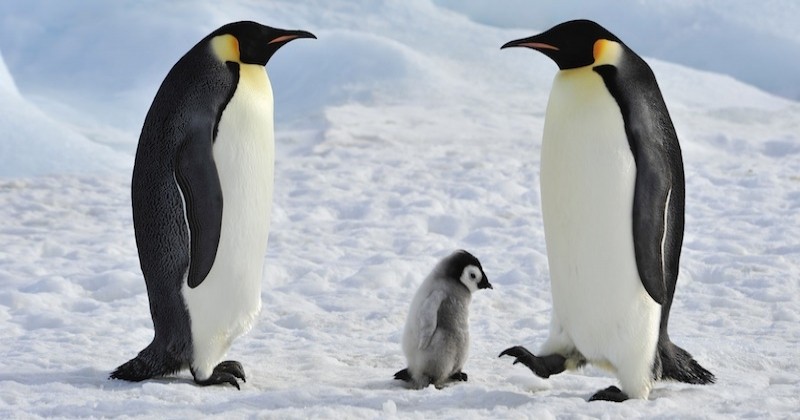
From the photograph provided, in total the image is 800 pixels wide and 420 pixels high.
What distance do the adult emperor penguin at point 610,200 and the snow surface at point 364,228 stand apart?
0.21 m

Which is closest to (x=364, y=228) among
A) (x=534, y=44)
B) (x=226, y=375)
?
(x=226, y=375)

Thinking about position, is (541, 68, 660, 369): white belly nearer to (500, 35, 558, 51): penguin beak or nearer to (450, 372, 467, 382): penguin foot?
(500, 35, 558, 51): penguin beak

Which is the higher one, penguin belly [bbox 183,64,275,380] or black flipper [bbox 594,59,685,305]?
black flipper [bbox 594,59,685,305]

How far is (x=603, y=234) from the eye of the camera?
323 centimetres

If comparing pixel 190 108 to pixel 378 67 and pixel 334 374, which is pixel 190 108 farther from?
pixel 378 67

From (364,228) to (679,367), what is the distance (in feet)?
11.6

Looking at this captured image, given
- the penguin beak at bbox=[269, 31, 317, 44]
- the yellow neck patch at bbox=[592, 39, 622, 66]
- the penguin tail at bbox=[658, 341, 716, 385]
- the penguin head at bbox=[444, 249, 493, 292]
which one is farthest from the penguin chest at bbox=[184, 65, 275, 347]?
the penguin tail at bbox=[658, 341, 716, 385]

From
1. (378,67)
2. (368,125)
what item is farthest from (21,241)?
(378,67)

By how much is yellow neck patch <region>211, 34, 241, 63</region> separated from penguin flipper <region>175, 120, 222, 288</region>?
23 cm

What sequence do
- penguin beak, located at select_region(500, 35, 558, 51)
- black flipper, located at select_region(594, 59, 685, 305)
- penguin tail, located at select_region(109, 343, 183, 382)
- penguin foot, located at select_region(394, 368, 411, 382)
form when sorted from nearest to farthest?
black flipper, located at select_region(594, 59, 685, 305), penguin beak, located at select_region(500, 35, 558, 51), penguin tail, located at select_region(109, 343, 183, 382), penguin foot, located at select_region(394, 368, 411, 382)

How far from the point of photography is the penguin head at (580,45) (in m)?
3.25

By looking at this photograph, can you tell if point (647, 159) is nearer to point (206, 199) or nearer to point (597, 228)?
point (597, 228)

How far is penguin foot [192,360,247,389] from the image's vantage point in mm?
3484

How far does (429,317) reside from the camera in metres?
3.60
